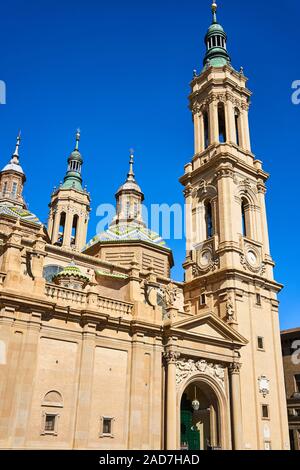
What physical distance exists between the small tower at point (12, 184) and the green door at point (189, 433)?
2539 cm

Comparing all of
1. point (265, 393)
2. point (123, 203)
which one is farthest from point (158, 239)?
point (265, 393)

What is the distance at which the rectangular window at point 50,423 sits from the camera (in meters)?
20.5

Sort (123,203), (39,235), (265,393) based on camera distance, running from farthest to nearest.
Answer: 1. (123,203)
2. (265,393)
3. (39,235)

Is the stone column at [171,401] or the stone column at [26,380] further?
the stone column at [171,401]

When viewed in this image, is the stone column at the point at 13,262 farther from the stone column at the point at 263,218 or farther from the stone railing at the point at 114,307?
the stone column at the point at 263,218

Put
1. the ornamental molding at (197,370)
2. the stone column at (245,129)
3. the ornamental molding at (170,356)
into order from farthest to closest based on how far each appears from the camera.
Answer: the stone column at (245,129) → the ornamental molding at (197,370) → the ornamental molding at (170,356)

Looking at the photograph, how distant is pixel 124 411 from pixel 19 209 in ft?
78.6

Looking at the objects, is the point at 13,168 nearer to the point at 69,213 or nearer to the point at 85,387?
the point at 69,213

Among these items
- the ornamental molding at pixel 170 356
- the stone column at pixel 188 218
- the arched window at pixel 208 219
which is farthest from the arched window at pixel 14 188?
the ornamental molding at pixel 170 356

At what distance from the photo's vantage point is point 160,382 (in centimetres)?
2458

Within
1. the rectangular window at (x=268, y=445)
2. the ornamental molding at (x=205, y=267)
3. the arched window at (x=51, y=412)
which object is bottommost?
the rectangular window at (x=268, y=445)

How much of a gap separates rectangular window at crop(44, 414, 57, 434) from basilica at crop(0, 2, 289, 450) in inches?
2.0

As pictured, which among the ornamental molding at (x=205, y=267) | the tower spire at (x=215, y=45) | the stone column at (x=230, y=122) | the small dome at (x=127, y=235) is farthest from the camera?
the tower spire at (x=215, y=45)
